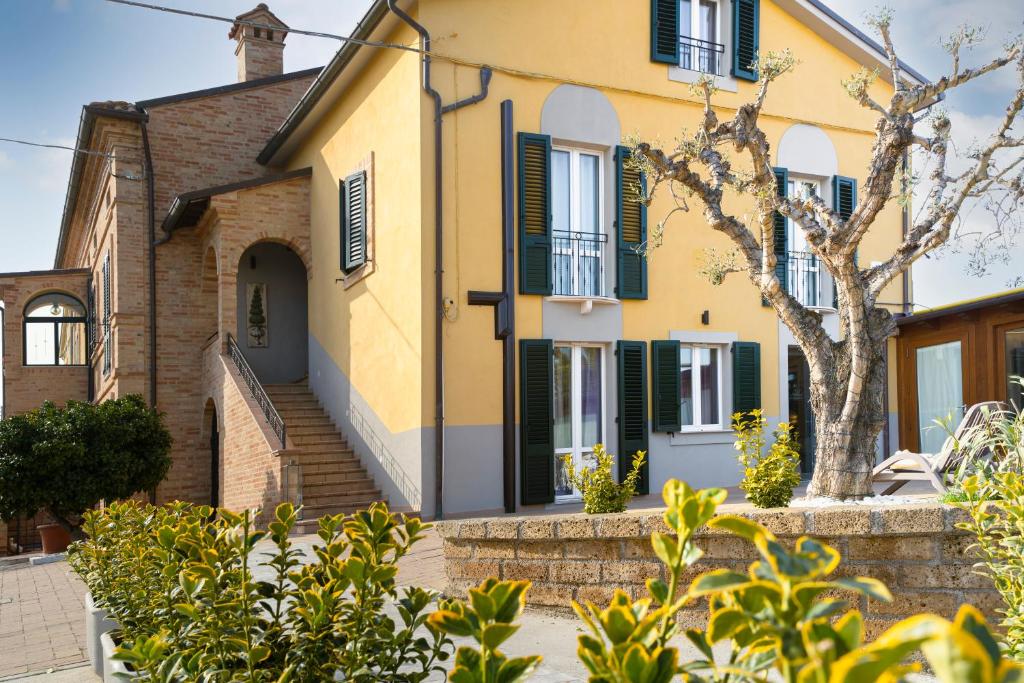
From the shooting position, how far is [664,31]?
1331cm

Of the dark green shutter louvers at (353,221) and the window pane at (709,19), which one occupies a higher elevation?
the window pane at (709,19)

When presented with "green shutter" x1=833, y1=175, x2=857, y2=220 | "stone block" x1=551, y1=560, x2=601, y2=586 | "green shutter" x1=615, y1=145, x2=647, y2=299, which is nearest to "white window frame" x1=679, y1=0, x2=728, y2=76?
"green shutter" x1=615, y1=145, x2=647, y2=299

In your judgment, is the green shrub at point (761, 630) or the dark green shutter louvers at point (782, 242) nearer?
the green shrub at point (761, 630)

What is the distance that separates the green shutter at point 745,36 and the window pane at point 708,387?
172 inches

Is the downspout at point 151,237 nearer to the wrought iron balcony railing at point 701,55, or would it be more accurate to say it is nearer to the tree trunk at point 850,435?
the wrought iron balcony railing at point 701,55

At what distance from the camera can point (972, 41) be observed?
744cm

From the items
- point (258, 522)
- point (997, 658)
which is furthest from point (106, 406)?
point (997, 658)

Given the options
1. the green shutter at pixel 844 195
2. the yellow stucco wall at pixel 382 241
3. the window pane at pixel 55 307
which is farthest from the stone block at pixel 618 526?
the window pane at pixel 55 307

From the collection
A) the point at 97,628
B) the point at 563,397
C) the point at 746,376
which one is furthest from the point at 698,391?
the point at 97,628

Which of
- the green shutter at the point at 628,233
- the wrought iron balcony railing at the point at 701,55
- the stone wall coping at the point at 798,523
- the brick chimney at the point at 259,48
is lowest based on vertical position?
the stone wall coping at the point at 798,523

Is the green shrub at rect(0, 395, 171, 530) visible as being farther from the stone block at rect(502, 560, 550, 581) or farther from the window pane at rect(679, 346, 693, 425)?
the stone block at rect(502, 560, 550, 581)

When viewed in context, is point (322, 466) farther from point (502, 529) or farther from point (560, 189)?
point (502, 529)

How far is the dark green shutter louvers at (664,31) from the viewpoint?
43.3 feet

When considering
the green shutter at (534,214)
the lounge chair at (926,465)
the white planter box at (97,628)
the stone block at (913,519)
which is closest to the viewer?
the stone block at (913,519)
